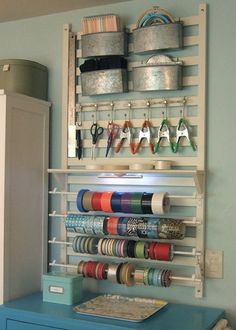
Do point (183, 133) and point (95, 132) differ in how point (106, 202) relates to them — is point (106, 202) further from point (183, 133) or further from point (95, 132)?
point (183, 133)

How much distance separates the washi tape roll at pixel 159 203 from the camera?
7.59 feet

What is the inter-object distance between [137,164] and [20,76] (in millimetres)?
814

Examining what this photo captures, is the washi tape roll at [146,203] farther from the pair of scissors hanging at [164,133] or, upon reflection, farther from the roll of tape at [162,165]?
the pair of scissors hanging at [164,133]

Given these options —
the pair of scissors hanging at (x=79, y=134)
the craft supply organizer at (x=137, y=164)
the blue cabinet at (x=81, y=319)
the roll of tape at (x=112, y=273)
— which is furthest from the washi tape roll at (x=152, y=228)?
the pair of scissors hanging at (x=79, y=134)

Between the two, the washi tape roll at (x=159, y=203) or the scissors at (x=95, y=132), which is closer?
the washi tape roll at (x=159, y=203)

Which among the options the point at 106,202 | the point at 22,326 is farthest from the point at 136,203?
the point at 22,326

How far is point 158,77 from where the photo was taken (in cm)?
242

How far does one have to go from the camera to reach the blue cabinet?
2055mm

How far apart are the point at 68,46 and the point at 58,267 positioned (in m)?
1.24

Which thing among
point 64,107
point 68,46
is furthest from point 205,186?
point 68,46

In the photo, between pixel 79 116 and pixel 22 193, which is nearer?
pixel 22 193

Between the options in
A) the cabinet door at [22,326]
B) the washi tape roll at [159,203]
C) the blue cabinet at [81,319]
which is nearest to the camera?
the blue cabinet at [81,319]

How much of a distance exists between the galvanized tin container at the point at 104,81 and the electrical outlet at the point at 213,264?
0.95m

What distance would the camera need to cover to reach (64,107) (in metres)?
2.71
